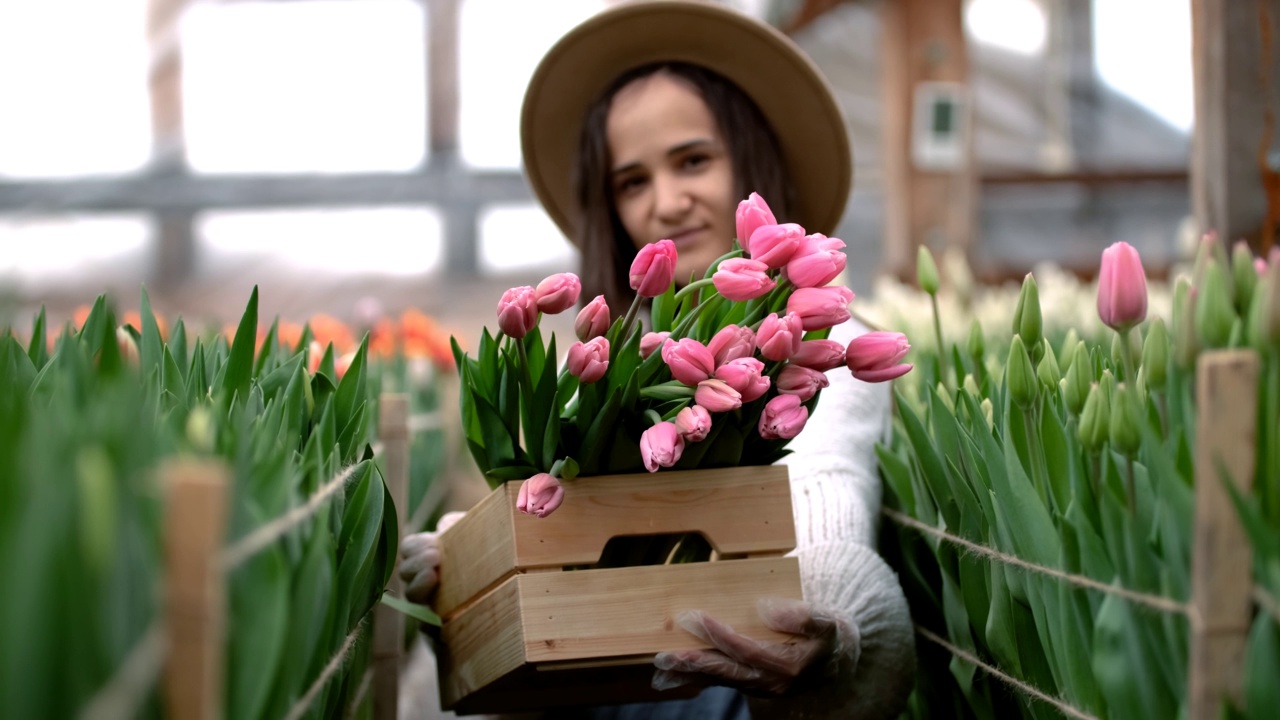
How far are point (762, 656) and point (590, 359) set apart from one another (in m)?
0.30

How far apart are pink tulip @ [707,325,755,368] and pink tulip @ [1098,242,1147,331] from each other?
262 millimetres

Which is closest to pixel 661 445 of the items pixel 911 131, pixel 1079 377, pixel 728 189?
pixel 1079 377

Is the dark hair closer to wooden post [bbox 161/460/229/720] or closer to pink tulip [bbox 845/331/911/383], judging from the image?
pink tulip [bbox 845/331/911/383]

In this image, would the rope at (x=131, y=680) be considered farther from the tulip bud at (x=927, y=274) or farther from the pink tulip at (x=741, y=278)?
the tulip bud at (x=927, y=274)

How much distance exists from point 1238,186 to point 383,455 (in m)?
1.17

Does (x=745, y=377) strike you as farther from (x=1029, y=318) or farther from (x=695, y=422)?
(x=1029, y=318)

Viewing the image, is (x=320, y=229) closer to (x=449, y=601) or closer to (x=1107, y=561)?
(x=449, y=601)

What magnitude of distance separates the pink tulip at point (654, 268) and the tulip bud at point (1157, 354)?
0.36 metres

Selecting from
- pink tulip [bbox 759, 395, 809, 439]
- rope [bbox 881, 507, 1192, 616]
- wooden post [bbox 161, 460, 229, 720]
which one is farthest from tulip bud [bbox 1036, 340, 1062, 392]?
wooden post [bbox 161, 460, 229, 720]

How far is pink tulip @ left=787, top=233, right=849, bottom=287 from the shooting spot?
35.7 inches

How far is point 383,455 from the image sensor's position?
1.39 m

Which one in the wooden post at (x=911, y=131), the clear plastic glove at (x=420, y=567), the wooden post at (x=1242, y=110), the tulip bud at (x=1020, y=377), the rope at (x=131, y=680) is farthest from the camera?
the wooden post at (x=911, y=131)

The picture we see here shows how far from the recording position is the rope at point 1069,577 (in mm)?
751

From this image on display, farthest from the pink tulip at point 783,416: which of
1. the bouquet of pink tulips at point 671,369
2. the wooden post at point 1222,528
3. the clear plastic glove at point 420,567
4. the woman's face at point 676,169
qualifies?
the woman's face at point 676,169
